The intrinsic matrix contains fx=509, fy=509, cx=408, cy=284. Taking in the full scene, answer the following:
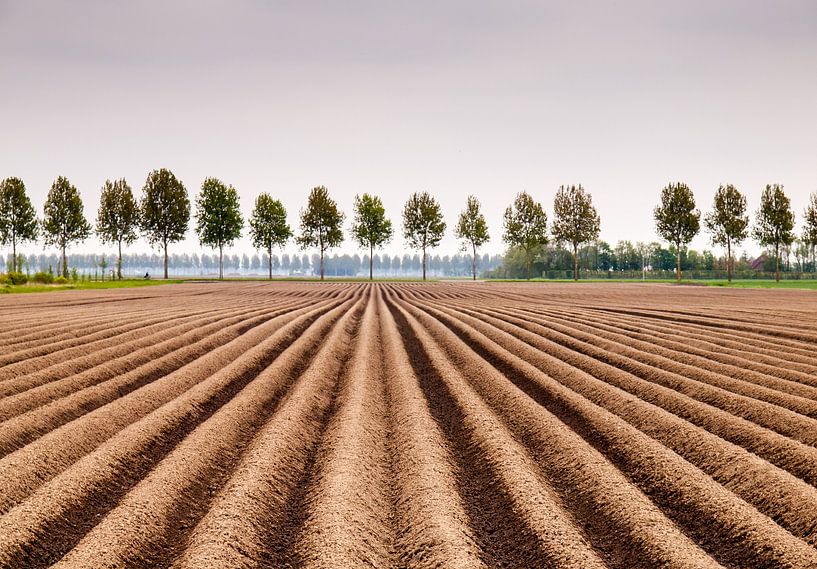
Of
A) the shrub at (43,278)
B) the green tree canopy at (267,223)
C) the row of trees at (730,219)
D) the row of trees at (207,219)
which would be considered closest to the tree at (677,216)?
the row of trees at (730,219)

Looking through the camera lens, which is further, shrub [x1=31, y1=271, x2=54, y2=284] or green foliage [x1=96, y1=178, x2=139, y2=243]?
green foliage [x1=96, y1=178, x2=139, y2=243]

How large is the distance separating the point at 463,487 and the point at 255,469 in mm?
1749

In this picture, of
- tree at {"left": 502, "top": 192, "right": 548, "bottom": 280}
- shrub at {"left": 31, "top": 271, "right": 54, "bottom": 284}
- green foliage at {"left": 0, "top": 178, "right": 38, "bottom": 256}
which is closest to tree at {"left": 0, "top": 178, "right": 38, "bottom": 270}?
green foliage at {"left": 0, "top": 178, "right": 38, "bottom": 256}

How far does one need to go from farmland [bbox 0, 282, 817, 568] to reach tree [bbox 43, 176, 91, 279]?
192ft

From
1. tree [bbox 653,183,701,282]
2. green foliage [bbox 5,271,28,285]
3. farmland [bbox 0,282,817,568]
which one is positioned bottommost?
farmland [bbox 0,282,817,568]

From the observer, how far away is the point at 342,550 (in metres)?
3.13

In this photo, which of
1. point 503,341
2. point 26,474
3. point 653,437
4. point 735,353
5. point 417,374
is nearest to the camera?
point 26,474

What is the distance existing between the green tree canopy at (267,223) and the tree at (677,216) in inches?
1763

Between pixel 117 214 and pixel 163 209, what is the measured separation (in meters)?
5.59

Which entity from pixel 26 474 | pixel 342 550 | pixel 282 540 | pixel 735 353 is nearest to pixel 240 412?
pixel 26 474

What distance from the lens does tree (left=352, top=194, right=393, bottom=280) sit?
66000 millimetres

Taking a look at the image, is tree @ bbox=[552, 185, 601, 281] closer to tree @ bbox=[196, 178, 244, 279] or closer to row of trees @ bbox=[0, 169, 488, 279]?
row of trees @ bbox=[0, 169, 488, 279]

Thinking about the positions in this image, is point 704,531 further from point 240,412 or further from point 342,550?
point 240,412

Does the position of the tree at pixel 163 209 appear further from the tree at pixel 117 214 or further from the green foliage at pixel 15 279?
the green foliage at pixel 15 279
